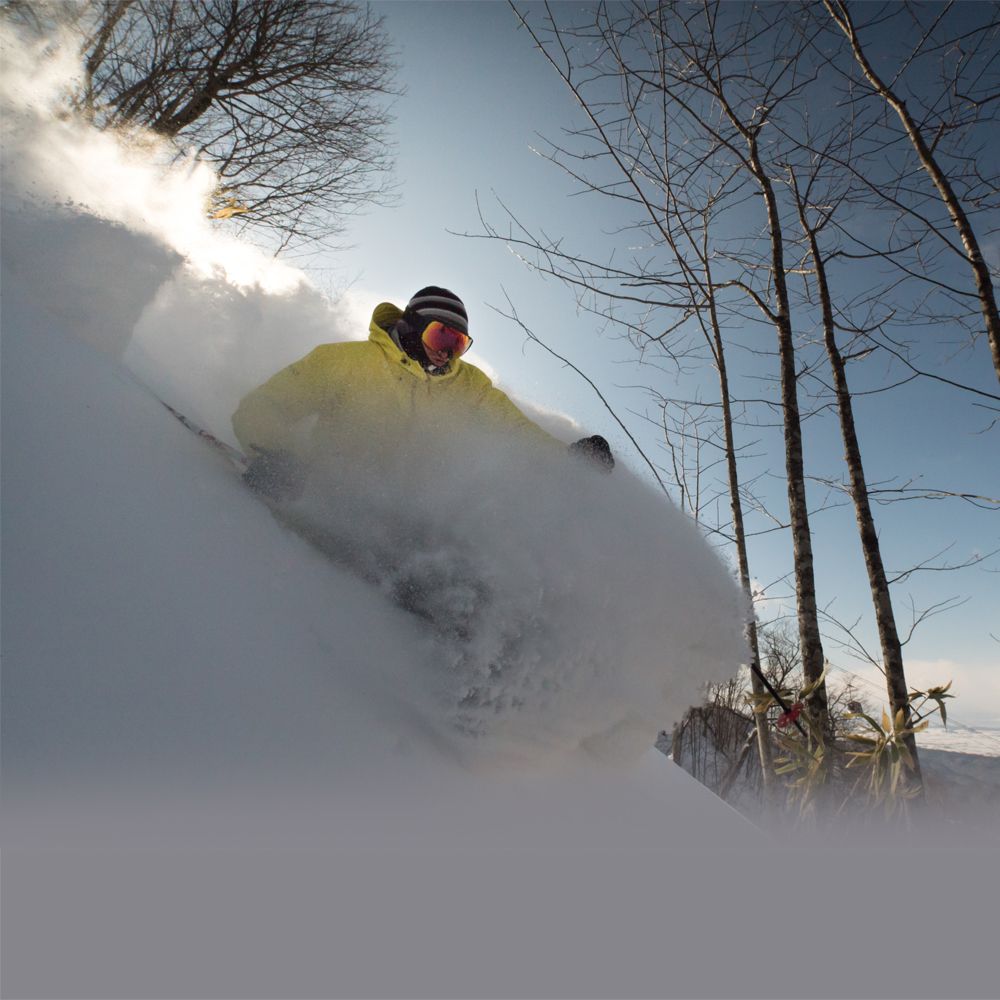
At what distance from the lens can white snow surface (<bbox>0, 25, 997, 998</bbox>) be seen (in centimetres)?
83

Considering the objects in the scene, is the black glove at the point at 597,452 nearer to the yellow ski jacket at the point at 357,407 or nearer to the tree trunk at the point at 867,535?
the yellow ski jacket at the point at 357,407

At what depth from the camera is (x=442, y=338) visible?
8.34 feet

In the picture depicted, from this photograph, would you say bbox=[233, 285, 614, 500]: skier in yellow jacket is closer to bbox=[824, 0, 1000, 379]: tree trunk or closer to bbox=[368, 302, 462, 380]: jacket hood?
bbox=[368, 302, 462, 380]: jacket hood

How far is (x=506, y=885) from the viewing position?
1054 mm

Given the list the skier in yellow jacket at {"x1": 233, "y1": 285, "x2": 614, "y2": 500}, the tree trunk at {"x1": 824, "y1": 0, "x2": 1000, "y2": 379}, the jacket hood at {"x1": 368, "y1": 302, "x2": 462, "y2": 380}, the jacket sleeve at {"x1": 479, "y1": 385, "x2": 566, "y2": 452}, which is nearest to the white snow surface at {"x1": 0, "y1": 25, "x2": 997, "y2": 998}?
the skier in yellow jacket at {"x1": 233, "y1": 285, "x2": 614, "y2": 500}

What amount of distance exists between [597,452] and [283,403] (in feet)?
4.30

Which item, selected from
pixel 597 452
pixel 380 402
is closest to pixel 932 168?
pixel 597 452

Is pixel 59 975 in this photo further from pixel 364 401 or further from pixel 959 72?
pixel 959 72

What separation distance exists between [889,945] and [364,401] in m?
2.24

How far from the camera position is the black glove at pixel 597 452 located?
7.18ft

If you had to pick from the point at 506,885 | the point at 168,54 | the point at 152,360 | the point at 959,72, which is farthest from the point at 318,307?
the point at 168,54

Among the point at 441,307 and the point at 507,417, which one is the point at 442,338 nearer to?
the point at 441,307

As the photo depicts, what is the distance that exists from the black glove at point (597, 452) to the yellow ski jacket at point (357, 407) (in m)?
0.14

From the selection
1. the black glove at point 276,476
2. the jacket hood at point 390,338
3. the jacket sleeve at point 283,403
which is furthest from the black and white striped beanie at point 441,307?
the black glove at point 276,476
